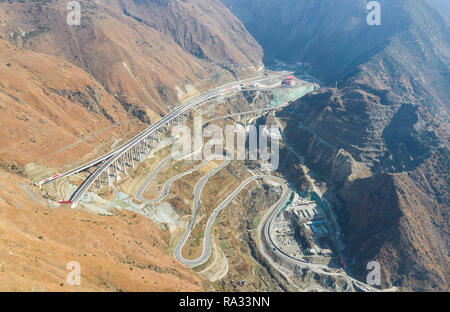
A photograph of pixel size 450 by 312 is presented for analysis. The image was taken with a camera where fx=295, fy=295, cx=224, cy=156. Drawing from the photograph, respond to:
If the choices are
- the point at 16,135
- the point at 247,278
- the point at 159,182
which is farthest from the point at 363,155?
the point at 16,135

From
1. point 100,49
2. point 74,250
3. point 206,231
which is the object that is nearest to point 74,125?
point 100,49

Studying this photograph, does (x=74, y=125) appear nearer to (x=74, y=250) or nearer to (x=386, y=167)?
(x=74, y=250)

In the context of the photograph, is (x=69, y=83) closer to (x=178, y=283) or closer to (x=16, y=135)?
(x=16, y=135)

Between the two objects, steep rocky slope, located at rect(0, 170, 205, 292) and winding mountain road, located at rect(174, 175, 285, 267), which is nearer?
steep rocky slope, located at rect(0, 170, 205, 292)

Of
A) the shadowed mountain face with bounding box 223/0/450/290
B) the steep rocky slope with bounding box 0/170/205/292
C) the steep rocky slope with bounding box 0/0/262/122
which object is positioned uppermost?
the steep rocky slope with bounding box 0/0/262/122

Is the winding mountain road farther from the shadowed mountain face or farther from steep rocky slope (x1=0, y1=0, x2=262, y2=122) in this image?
steep rocky slope (x1=0, y1=0, x2=262, y2=122)

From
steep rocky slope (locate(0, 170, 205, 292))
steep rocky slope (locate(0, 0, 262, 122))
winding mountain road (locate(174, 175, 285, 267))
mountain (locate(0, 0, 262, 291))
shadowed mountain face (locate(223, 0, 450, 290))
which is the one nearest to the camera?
steep rocky slope (locate(0, 170, 205, 292))

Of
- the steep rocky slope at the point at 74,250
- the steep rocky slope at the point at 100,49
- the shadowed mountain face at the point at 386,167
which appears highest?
the steep rocky slope at the point at 100,49

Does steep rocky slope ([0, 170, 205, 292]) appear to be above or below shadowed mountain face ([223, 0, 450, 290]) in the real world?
below

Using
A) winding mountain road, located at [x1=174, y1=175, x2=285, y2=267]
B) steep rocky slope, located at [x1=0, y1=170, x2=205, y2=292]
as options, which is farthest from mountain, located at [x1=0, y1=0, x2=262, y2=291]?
winding mountain road, located at [x1=174, y1=175, x2=285, y2=267]

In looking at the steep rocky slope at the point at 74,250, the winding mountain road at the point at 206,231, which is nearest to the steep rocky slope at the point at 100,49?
the winding mountain road at the point at 206,231

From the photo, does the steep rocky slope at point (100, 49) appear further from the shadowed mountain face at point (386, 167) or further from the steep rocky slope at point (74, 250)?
→ the shadowed mountain face at point (386, 167)

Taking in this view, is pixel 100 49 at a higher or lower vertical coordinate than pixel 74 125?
higher
